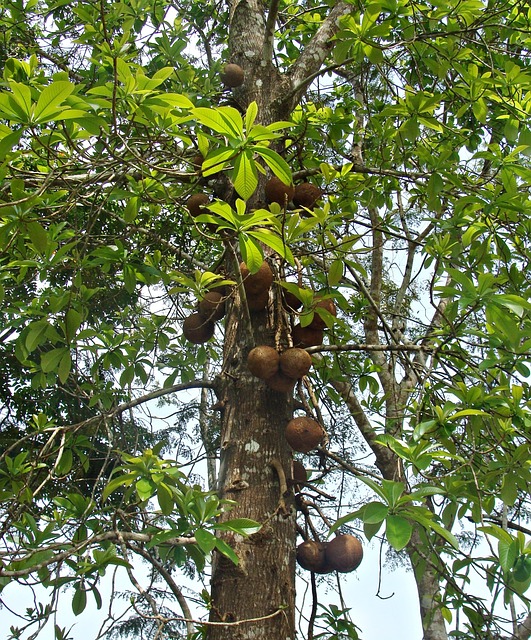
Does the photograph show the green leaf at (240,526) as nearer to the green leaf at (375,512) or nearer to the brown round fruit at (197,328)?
the green leaf at (375,512)

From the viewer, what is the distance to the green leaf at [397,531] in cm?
119

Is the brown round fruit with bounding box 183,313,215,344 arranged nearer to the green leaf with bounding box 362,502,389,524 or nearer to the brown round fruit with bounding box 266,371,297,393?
the brown round fruit with bounding box 266,371,297,393

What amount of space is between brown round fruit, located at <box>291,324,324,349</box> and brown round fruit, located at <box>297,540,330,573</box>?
1.96ft

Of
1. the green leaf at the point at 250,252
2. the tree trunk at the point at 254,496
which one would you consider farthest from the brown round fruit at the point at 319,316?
the green leaf at the point at 250,252

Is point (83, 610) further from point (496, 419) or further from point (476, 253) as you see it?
point (476, 253)

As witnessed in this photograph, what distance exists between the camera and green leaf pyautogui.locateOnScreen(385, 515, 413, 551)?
47.0 inches

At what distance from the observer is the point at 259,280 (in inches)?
75.2

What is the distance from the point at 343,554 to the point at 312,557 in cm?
9

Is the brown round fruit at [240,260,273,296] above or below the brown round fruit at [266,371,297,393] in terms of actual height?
above

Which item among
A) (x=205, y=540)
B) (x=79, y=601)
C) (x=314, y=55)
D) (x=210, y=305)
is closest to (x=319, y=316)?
(x=210, y=305)

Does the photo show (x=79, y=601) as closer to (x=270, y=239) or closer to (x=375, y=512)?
(x=375, y=512)

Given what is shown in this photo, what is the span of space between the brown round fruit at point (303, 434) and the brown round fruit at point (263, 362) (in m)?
0.16

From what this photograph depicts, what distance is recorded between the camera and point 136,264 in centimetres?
234

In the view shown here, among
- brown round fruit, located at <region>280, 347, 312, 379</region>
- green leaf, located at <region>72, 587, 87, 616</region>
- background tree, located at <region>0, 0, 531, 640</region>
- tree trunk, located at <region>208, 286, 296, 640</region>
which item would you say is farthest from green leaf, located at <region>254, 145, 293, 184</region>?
green leaf, located at <region>72, 587, 87, 616</region>
